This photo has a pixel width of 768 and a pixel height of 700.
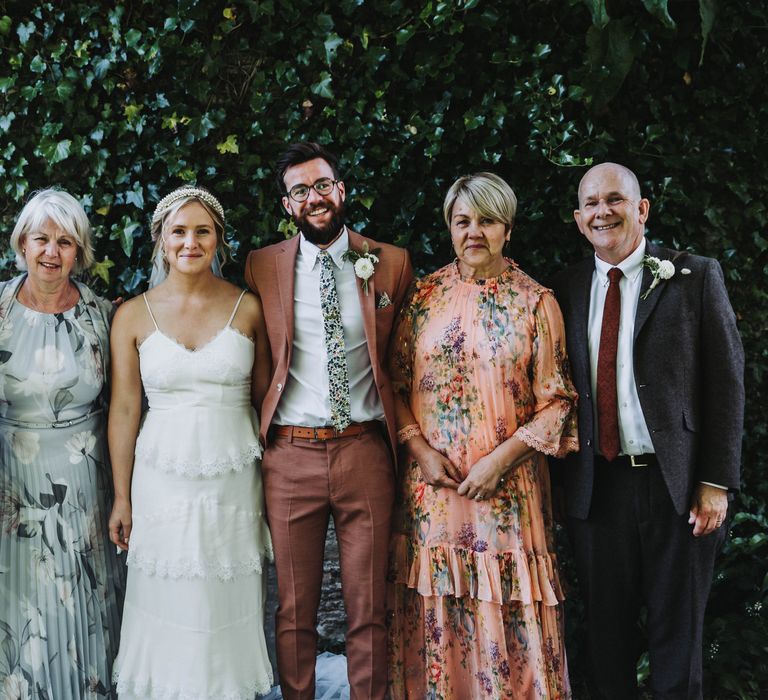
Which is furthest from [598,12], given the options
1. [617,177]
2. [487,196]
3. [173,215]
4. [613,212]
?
[173,215]

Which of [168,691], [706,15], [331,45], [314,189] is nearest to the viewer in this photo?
[168,691]

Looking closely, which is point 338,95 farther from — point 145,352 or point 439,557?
point 439,557

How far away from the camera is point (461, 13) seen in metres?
3.13

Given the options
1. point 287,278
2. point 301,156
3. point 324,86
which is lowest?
point 287,278

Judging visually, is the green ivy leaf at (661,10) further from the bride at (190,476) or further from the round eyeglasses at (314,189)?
the bride at (190,476)

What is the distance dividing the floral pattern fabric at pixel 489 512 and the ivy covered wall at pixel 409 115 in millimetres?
769

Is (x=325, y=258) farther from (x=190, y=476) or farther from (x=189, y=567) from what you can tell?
(x=189, y=567)

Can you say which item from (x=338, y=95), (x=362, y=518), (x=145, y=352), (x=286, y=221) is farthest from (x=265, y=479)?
(x=338, y=95)

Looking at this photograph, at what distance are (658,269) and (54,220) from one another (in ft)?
7.43

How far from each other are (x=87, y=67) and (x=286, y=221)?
3.74 feet

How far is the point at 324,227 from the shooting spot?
2.68 m

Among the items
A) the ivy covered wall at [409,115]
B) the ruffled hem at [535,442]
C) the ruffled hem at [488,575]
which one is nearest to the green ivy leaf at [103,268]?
the ivy covered wall at [409,115]

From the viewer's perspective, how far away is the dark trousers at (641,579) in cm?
253

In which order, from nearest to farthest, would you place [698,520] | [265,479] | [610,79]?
[698,520], [265,479], [610,79]
